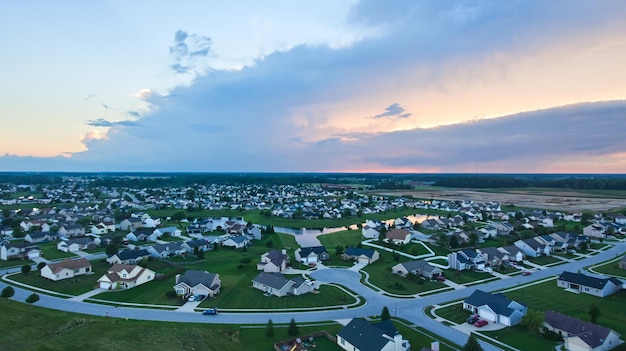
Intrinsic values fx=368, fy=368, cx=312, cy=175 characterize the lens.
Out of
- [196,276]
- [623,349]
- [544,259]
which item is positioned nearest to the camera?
[623,349]

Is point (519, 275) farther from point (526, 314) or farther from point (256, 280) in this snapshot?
point (256, 280)

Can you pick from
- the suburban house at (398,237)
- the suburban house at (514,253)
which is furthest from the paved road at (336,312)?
the suburban house at (398,237)

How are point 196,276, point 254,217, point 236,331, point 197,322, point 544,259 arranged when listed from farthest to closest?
point 254,217
point 544,259
point 196,276
point 197,322
point 236,331

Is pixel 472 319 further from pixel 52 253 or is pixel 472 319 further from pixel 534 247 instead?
pixel 52 253

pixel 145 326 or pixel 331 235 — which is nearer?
pixel 145 326

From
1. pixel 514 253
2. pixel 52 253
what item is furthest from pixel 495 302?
pixel 52 253

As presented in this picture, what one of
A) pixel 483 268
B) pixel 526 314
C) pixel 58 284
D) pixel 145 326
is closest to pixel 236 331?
pixel 145 326
